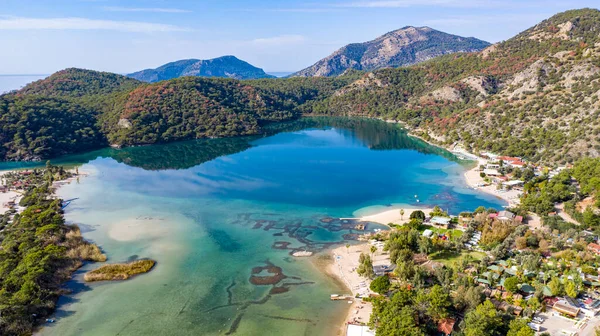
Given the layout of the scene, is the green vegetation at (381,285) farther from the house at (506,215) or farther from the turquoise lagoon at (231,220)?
the house at (506,215)

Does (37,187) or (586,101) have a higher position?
(586,101)

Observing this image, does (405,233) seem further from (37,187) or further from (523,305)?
(37,187)

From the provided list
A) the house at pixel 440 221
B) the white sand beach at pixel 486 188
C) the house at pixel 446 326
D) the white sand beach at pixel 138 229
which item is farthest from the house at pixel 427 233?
the white sand beach at pixel 138 229

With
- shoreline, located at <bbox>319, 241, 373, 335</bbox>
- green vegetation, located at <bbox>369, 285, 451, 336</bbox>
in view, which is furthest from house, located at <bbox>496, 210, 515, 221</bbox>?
green vegetation, located at <bbox>369, 285, 451, 336</bbox>

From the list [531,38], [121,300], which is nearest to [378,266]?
[121,300]

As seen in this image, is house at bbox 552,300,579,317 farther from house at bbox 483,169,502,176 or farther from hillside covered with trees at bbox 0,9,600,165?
hillside covered with trees at bbox 0,9,600,165

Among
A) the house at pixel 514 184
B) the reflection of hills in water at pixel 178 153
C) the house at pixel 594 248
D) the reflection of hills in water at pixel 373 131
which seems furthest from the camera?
the reflection of hills in water at pixel 373 131
